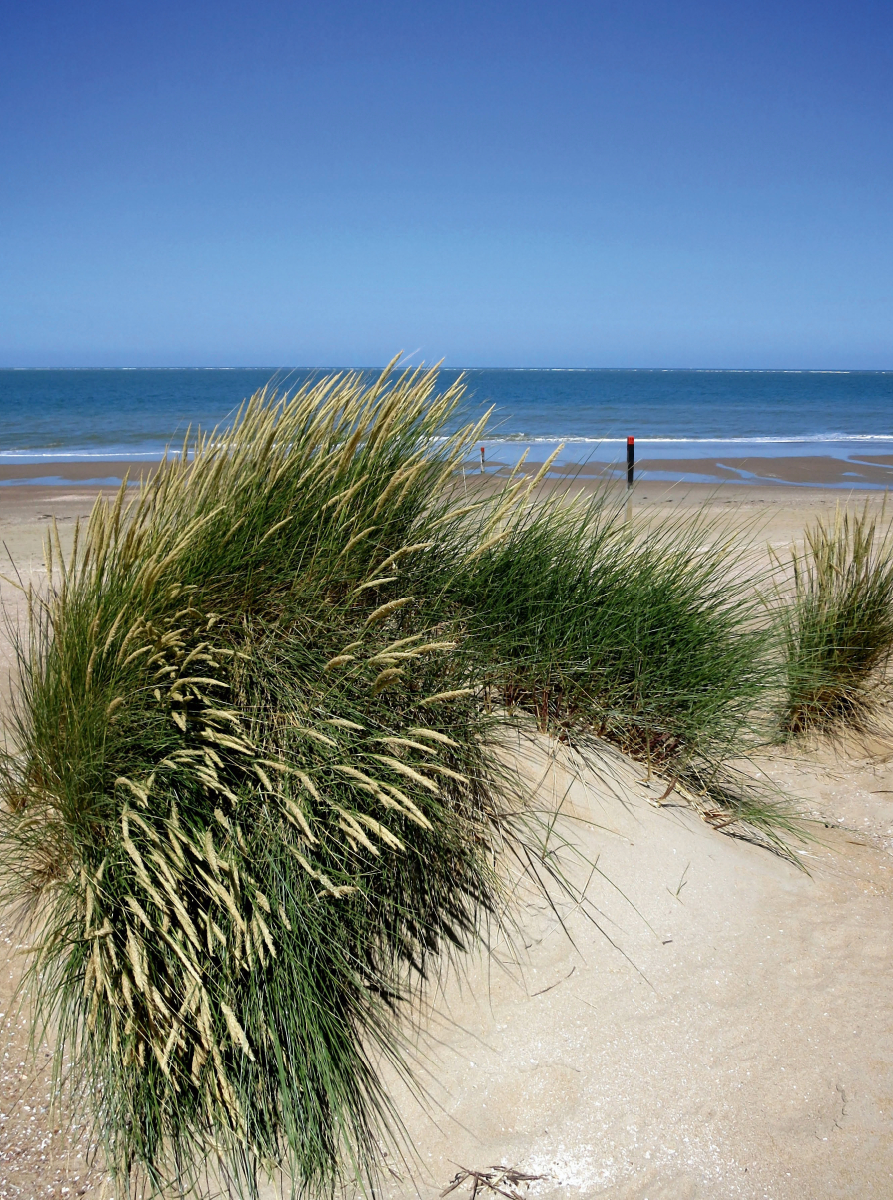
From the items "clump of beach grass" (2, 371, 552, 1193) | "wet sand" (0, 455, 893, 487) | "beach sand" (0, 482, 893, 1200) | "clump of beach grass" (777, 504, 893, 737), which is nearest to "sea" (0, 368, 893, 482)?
"wet sand" (0, 455, 893, 487)

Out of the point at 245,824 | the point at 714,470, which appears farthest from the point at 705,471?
the point at 245,824

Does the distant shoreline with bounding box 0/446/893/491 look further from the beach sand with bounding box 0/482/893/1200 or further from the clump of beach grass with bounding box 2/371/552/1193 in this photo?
the clump of beach grass with bounding box 2/371/552/1193

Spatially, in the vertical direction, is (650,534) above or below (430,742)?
above

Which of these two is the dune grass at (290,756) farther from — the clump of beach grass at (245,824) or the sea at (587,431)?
the sea at (587,431)

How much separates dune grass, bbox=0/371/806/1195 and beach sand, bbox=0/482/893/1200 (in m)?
0.19

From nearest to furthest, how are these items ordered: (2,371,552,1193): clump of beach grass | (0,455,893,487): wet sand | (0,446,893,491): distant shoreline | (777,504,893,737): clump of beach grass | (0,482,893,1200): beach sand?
(2,371,552,1193): clump of beach grass
(0,482,893,1200): beach sand
(777,504,893,737): clump of beach grass
(0,446,893,491): distant shoreline
(0,455,893,487): wet sand

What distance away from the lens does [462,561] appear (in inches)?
136

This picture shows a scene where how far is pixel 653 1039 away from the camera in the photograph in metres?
2.85

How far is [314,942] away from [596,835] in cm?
128

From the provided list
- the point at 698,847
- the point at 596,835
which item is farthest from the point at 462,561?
the point at 698,847

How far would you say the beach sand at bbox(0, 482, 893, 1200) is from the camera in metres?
2.52

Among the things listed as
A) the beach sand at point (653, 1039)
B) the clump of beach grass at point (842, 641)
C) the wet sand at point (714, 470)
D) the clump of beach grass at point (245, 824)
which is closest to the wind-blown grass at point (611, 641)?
the beach sand at point (653, 1039)

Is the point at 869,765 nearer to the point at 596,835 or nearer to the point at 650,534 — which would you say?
the point at 650,534

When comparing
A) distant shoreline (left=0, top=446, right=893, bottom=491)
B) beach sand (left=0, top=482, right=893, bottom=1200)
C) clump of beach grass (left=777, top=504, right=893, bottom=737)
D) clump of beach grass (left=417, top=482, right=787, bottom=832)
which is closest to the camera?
Answer: beach sand (left=0, top=482, right=893, bottom=1200)
